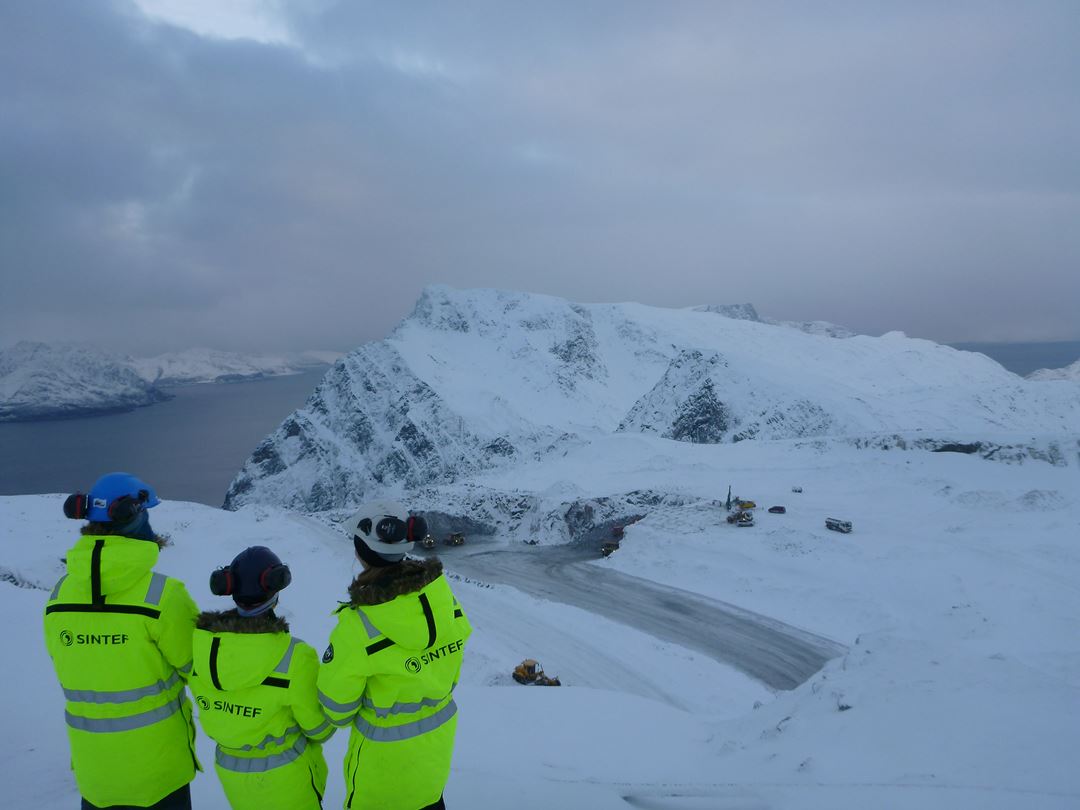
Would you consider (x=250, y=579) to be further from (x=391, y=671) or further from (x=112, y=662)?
(x=112, y=662)

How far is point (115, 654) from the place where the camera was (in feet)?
11.0

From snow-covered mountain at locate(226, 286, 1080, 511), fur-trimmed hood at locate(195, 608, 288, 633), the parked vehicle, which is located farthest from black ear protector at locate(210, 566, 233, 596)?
snow-covered mountain at locate(226, 286, 1080, 511)

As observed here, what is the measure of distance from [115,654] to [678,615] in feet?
68.4

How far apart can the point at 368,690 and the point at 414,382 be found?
286 ft

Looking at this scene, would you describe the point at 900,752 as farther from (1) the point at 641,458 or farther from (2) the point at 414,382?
(2) the point at 414,382

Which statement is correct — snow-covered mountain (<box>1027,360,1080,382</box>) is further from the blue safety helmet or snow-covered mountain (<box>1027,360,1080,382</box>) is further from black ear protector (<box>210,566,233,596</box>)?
the blue safety helmet

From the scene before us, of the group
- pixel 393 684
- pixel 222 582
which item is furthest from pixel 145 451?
pixel 393 684

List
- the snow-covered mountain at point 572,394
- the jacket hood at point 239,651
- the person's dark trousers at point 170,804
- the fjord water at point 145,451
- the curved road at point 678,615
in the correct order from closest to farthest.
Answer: the jacket hood at point 239,651 < the person's dark trousers at point 170,804 < the curved road at point 678,615 < the snow-covered mountain at point 572,394 < the fjord water at point 145,451

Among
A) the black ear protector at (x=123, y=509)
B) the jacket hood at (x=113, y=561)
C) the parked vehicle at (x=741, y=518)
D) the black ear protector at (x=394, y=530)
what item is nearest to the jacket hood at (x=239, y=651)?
the jacket hood at (x=113, y=561)

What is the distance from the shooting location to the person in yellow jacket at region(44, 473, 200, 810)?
11.0 feet

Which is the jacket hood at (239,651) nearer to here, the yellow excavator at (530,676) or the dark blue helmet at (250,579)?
the dark blue helmet at (250,579)

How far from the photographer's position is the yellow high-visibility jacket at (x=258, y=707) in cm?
313

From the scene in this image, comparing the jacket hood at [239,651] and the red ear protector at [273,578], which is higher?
the red ear protector at [273,578]

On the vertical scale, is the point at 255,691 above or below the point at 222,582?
below
